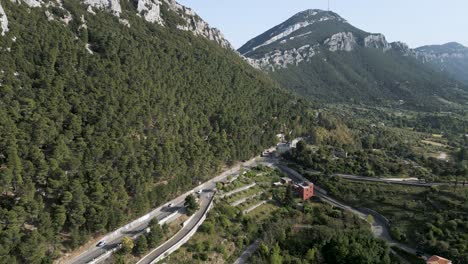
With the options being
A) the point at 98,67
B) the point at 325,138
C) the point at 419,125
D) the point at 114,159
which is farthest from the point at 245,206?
the point at 419,125

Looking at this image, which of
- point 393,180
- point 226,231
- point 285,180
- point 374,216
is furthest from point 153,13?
point 374,216

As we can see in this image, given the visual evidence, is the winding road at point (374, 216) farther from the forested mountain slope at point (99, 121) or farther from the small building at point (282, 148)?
the forested mountain slope at point (99, 121)

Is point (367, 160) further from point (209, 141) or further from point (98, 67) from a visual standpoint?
point (98, 67)

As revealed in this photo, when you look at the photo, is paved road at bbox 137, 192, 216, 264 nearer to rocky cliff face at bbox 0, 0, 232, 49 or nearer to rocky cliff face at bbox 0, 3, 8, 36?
rocky cliff face at bbox 0, 3, 8, 36

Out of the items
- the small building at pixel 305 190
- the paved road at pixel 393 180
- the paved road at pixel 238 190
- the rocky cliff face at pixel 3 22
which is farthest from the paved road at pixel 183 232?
the rocky cliff face at pixel 3 22

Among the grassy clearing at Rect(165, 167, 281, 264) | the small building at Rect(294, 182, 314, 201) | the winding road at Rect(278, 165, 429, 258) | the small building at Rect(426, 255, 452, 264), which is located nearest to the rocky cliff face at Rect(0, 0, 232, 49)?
the grassy clearing at Rect(165, 167, 281, 264)

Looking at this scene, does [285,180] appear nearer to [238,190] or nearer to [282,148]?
[238,190]
